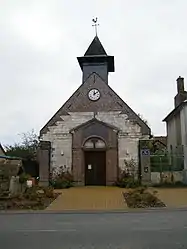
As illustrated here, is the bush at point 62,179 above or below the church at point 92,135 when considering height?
below

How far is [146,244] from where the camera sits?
7.75m

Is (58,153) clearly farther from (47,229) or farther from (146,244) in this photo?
(146,244)

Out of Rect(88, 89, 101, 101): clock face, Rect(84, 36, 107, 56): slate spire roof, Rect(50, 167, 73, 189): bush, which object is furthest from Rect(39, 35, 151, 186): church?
Rect(84, 36, 107, 56): slate spire roof

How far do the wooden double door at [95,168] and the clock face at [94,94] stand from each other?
4.74m

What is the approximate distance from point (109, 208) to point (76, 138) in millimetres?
15501

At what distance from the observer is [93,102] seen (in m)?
32.8

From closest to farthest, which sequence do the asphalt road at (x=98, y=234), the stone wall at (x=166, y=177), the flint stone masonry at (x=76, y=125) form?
the asphalt road at (x=98, y=234), the stone wall at (x=166, y=177), the flint stone masonry at (x=76, y=125)

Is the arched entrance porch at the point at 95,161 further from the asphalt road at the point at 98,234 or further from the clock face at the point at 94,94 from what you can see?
the asphalt road at the point at 98,234

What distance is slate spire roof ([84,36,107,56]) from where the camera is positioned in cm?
3841

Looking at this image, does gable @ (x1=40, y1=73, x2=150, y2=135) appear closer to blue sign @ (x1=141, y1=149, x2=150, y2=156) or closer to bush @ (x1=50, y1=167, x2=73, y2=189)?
A: blue sign @ (x1=141, y1=149, x2=150, y2=156)

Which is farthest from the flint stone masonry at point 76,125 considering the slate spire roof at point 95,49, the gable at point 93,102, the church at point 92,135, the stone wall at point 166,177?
the slate spire roof at point 95,49

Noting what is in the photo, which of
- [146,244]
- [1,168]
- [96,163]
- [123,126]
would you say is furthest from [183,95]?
[146,244]

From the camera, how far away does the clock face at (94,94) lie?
32.9 m

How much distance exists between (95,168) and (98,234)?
72.6ft
